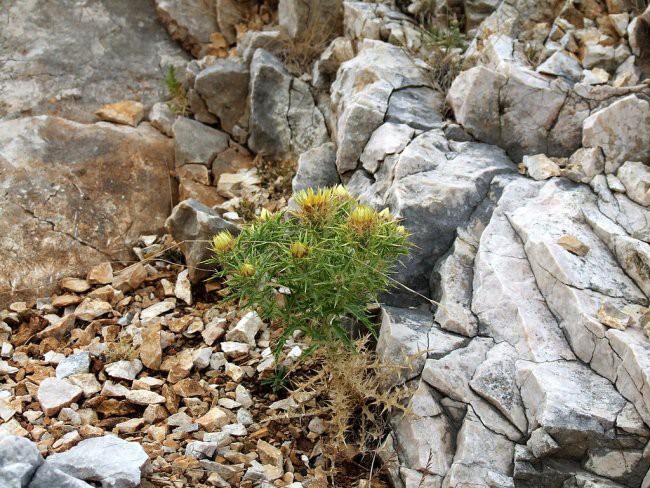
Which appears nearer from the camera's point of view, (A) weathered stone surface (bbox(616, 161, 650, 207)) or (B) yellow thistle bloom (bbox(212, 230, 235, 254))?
(B) yellow thistle bloom (bbox(212, 230, 235, 254))

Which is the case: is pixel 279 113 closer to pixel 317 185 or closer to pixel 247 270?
pixel 317 185

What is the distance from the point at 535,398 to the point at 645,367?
578 mm

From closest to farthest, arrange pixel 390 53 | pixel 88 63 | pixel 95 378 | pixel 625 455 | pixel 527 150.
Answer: pixel 625 455, pixel 95 378, pixel 527 150, pixel 390 53, pixel 88 63

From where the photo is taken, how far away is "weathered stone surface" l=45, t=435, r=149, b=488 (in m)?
3.65

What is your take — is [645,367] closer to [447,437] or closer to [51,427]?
[447,437]

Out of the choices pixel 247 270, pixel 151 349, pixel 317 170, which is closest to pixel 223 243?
pixel 247 270

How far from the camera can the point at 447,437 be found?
404 centimetres

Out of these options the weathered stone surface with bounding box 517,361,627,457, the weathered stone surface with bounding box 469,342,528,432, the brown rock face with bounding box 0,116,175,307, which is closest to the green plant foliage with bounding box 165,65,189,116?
the brown rock face with bounding box 0,116,175,307

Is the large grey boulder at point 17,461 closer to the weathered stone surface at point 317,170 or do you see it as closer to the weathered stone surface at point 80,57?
the weathered stone surface at point 317,170

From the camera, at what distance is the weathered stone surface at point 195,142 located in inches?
266

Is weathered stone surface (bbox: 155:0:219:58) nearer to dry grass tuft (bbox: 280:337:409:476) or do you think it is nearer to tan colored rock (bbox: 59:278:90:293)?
tan colored rock (bbox: 59:278:90:293)

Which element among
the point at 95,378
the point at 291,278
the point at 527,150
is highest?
the point at 291,278

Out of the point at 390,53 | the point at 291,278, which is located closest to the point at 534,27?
the point at 390,53

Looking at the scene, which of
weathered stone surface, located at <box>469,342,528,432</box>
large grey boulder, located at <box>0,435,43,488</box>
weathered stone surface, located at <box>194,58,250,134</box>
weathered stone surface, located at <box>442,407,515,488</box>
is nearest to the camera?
large grey boulder, located at <box>0,435,43,488</box>
